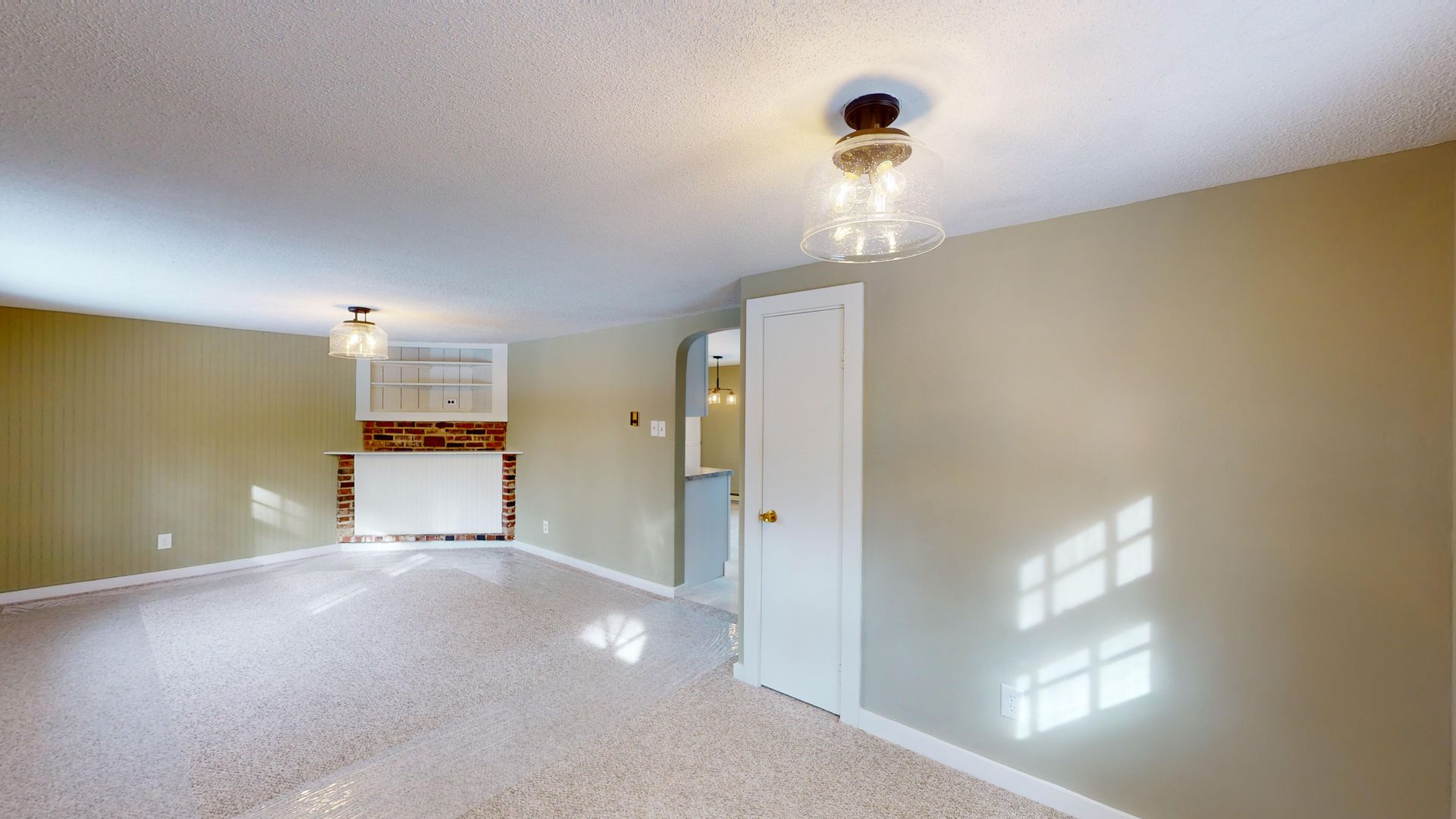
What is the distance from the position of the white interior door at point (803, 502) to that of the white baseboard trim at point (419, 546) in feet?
12.9

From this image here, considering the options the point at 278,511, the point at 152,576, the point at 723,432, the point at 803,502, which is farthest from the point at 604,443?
the point at 723,432

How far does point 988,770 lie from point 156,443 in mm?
6207

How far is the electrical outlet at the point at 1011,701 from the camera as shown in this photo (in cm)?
214

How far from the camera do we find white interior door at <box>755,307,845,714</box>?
2.65 metres

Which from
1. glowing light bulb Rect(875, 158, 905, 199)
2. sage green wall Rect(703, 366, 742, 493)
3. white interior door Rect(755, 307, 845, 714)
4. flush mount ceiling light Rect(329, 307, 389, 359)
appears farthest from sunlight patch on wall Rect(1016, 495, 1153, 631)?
sage green wall Rect(703, 366, 742, 493)

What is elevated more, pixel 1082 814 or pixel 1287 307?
pixel 1287 307

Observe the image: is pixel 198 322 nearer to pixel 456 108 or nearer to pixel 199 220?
pixel 199 220

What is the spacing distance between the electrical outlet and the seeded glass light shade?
1.81 meters

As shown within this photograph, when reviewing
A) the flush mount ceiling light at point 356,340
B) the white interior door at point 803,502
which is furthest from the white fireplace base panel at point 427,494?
the white interior door at point 803,502

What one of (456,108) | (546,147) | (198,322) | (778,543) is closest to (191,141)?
(456,108)

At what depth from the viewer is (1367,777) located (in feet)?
5.19

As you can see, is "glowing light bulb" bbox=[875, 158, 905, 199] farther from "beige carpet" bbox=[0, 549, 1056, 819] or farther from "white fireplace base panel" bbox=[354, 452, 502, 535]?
"white fireplace base panel" bbox=[354, 452, 502, 535]

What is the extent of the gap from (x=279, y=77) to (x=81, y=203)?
1452 mm

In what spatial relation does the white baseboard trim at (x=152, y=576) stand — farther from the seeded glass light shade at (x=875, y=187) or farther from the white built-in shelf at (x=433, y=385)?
the seeded glass light shade at (x=875, y=187)
